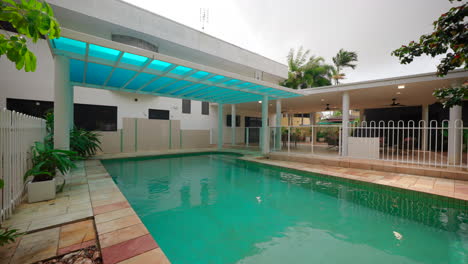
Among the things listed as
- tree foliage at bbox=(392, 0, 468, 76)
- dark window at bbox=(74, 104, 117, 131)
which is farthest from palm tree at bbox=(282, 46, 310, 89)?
tree foliage at bbox=(392, 0, 468, 76)

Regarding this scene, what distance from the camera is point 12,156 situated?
2732 mm

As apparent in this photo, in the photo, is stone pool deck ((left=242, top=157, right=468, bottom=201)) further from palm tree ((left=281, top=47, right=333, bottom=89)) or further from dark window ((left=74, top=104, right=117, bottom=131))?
palm tree ((left=281, top=47, right=333, bottom=89))

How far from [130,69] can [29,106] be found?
23.5 ft

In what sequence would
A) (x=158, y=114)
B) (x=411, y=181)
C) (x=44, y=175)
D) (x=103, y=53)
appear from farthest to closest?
(x=158, y=114) < (x=411, y=181) < (x=103, y=53) < (x=44, y=175)

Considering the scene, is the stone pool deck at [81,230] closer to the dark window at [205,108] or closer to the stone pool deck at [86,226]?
the stone pool deck at [86,226]

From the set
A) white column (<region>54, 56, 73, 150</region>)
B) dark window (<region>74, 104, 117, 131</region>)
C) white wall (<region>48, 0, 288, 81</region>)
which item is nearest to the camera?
white column (<region>54, 56, 73, 150</region>)

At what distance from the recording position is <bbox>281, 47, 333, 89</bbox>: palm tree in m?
18.5

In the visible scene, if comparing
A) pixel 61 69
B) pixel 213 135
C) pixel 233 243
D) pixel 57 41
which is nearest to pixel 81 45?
pixel 57 41

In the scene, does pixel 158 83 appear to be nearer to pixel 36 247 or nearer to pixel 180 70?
pixel 180 70

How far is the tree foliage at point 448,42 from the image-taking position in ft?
9.87

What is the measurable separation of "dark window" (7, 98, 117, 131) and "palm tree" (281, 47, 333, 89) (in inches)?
595

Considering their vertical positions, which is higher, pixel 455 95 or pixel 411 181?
pixel 455 95

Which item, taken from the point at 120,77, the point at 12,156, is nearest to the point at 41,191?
the point at 12,156

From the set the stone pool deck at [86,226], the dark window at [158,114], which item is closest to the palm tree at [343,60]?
the dark window at [158,114]
